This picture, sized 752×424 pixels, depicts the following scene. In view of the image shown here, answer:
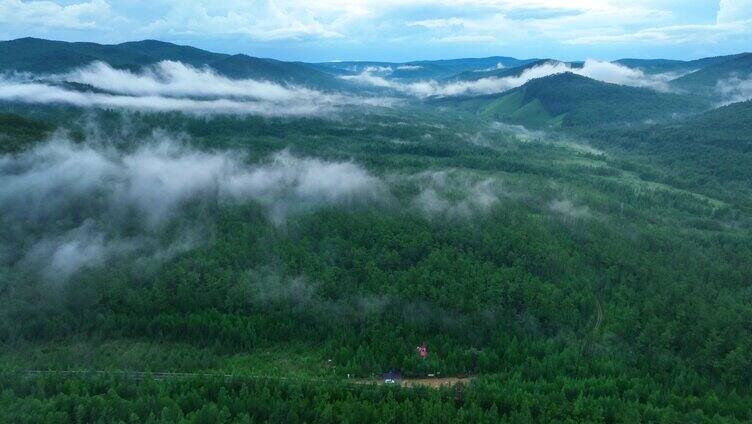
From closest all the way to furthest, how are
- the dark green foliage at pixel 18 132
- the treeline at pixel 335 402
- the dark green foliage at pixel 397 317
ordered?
the treeline at pixel 335 402, the dark green foliage at pixel 397 317, the dark green foliage at pixel 18 132

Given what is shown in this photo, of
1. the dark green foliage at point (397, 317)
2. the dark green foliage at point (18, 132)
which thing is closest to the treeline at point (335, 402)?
the dark green foliage at point (397, 317)

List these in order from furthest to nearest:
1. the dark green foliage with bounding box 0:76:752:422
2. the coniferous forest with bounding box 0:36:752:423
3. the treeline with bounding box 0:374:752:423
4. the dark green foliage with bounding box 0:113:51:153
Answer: the dark green foliage with bounding box 0:113:51:153, the coniferous forest with bounding box 0:36:752:423, the dark green foliage with bounding box 0:76:752:422, the treeline with bounding box 0:374:752:423

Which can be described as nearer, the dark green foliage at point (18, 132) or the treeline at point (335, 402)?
the treeline at point (335, 402)

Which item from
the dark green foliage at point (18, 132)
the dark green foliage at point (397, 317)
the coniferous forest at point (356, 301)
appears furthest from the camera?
the dark green foliage at point (18, 132)

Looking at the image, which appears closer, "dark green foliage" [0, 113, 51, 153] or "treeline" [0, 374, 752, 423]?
"treeline" [0, 374, 752, 423]

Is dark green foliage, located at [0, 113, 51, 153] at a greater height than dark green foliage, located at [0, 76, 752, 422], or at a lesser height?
greater

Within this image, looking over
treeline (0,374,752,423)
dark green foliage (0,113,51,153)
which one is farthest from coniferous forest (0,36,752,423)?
dark green foliage (0,113,51,153)

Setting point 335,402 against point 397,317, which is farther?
point 397,317

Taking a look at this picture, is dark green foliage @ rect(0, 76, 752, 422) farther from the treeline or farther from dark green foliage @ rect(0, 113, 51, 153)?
dark green foliage @ rect(0, 113, 51, 153)

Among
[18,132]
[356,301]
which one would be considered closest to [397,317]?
[356,301]

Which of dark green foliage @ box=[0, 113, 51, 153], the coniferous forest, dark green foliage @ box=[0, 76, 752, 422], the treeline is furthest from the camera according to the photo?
dark green foliage @ box=[0, 113, 51, 153]

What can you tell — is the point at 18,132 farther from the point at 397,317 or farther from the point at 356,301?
the point at 397,317

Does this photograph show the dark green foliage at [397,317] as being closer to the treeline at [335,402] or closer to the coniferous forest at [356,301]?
the treeline at [335,402]
